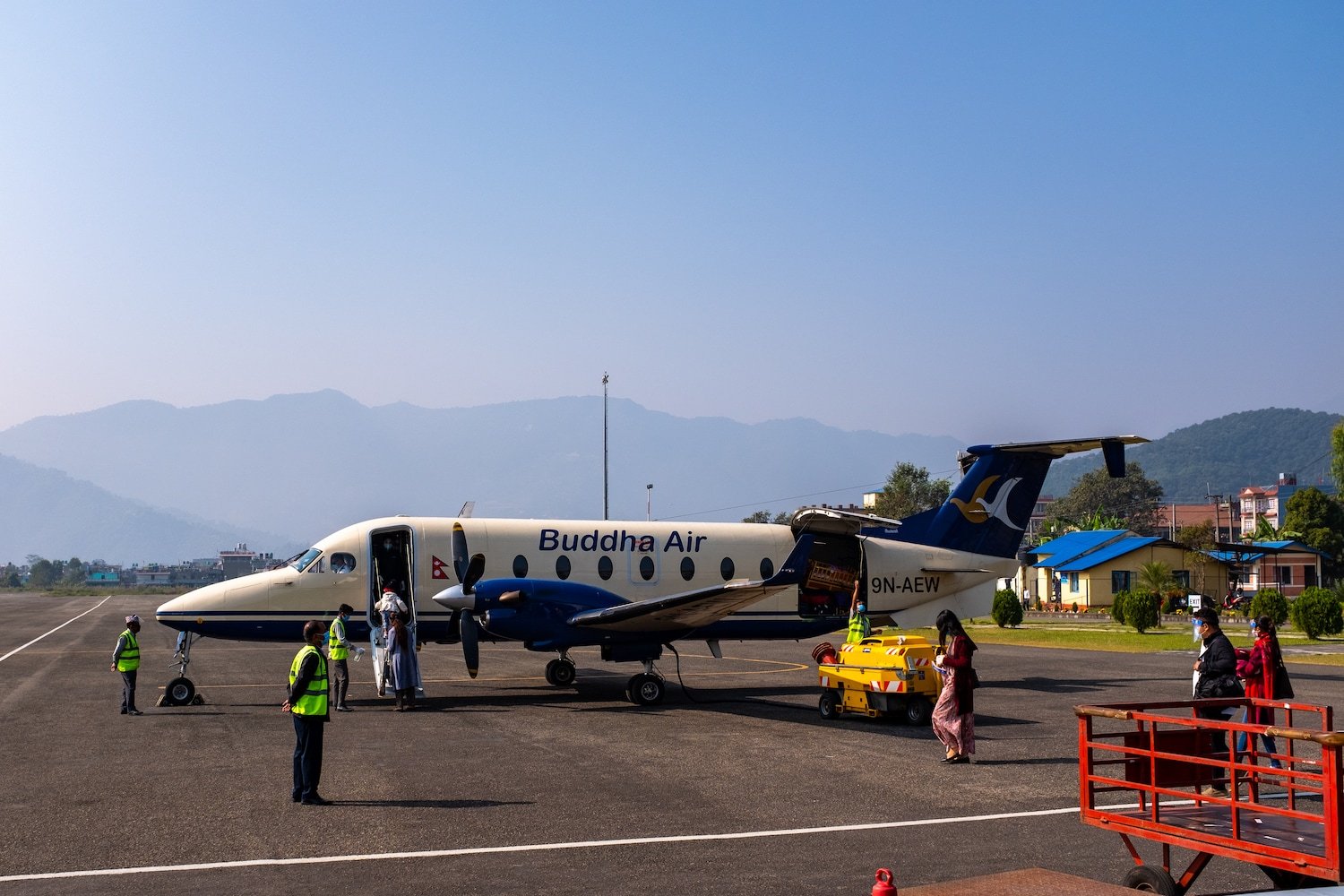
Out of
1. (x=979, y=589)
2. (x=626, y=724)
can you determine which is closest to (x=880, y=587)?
(x=979, y=589)

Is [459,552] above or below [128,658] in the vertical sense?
A: above

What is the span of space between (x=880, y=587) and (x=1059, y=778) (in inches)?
519

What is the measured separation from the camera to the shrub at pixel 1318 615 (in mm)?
42969

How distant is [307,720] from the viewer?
1327 centimetres

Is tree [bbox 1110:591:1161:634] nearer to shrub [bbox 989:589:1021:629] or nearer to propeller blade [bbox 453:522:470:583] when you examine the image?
shrub [bbox 989:589:1021:629]

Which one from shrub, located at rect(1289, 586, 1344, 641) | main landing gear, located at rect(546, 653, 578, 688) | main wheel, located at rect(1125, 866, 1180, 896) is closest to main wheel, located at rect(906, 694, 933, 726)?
main landing gear, located at rect(546, 653, 578, 688)

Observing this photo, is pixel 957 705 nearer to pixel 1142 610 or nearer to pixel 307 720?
pixel 307 720

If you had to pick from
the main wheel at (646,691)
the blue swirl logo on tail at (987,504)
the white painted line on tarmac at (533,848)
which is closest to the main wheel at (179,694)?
the main wheel at (646,691)

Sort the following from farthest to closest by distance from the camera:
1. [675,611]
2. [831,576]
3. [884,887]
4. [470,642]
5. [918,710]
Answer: [831,576] → [675,611] → [470,642] → [918,710] → [884,887]

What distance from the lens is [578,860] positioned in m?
10.6

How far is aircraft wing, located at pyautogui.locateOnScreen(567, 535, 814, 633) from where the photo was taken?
21344mm

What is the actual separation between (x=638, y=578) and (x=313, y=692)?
13679 millimetres

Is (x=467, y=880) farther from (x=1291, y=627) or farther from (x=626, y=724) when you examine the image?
(x=1291, y=627)

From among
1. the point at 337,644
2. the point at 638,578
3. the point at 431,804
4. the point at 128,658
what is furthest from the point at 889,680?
the point at 128,658
